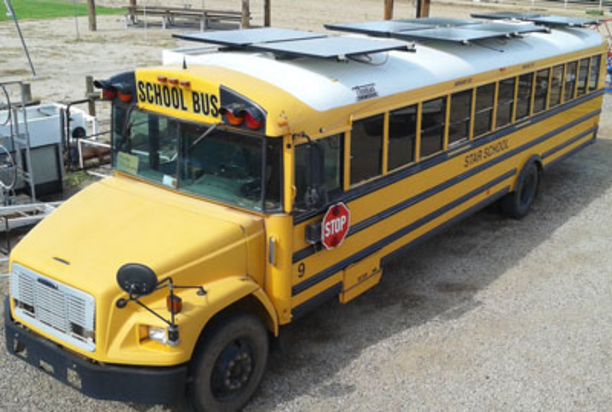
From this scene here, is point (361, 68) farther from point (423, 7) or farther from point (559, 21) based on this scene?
point (423, 7)

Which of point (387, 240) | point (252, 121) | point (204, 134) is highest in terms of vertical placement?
point (252, 121)

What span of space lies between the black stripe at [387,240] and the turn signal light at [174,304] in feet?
3.63

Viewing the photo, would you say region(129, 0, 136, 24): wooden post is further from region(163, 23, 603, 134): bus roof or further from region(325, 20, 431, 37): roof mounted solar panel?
region(163, 23, 603, 134): bus roof

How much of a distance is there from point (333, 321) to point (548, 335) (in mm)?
1970

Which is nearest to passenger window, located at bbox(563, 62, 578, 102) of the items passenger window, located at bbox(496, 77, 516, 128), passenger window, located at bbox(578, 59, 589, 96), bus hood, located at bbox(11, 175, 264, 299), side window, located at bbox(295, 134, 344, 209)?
passenger window, located at bbox(578, 59, 589, 96)

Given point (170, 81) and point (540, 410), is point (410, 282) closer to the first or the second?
point (540, 410)

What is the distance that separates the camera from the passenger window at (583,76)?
31.3 ft

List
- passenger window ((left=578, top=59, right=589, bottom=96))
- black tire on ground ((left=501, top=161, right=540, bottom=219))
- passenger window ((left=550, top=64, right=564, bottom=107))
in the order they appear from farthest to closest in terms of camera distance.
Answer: passenger window ((left=578, top=59, right=589, bottom=96)), passenger window ((left=550, top=64, right=564, bottom=107)), black tire on ground ((left=501, top=161, right=540, bottom=219))

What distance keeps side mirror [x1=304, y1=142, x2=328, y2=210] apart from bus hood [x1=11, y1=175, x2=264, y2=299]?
42 cm

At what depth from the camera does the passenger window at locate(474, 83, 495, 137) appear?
7227 millimetres

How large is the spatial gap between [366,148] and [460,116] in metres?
1.77

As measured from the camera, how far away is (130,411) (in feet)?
16.2

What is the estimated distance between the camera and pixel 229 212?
4938 millimetres

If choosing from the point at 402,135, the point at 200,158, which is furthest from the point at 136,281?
the point at 402,135
